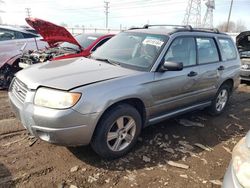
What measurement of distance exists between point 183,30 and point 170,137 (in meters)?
1.88

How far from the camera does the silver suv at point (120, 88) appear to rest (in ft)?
10.9

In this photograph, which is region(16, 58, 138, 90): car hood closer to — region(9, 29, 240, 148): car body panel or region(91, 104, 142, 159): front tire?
region(9, 29, 240, 148): car body panel

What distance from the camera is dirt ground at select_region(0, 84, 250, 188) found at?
3408mm

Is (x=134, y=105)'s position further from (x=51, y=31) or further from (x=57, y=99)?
(x=51, y=31)

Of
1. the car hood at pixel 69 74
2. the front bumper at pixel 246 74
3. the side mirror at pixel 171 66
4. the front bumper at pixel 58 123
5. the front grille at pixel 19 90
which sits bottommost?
the front bumper at pixel 246 74

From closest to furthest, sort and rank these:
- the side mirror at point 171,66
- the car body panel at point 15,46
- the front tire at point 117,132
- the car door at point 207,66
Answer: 1. the front tire at point 117,132
2. the side mirror at point 171,66
3. the car door at point 207,66
4. the car body panel at point 15,46

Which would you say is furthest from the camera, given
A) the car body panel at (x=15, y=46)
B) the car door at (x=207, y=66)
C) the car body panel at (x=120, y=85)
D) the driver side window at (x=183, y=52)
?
the car body panel at (x=15, y=46)

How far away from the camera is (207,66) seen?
17.1 ft

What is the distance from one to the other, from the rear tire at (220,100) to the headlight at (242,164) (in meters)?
3.60

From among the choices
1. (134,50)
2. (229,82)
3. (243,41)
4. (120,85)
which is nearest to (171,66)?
(134,50)

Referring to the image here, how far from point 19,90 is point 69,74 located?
74cm

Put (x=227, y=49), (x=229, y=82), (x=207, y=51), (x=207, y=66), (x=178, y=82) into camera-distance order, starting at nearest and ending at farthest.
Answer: (x=178, y=82) < (x=207, y=66) < (x=207, y=51) < (x=227, y=49) < (x=229, y=82)

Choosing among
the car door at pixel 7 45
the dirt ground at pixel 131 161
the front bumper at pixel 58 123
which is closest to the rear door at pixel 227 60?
the dirt ground at pixel 131 161

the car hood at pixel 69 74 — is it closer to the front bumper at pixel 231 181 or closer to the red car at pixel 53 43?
the front bumper at pixel 231 181
